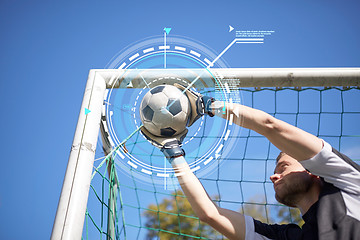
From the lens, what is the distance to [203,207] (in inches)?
70.0

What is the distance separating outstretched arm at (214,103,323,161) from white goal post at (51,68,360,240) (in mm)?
708

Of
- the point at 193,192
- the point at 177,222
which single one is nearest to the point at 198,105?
the point at 193,192

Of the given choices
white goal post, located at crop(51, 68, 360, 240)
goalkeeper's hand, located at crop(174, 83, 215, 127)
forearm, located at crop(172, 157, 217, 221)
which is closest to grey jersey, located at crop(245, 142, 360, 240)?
forearm, located at crop(172, 157, 217, 221)

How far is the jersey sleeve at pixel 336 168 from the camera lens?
1552mm

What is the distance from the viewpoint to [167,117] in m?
1.82

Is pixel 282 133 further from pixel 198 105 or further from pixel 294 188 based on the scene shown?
pixel 198 105

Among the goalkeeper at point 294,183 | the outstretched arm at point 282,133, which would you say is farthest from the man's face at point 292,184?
the outstretched arm at point 282,133

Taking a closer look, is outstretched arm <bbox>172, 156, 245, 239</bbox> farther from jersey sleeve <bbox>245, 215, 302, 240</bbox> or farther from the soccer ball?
the soccer ball

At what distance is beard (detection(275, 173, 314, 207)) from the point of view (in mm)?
1772

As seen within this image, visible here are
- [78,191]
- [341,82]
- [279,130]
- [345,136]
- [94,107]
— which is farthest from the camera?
[345,136]

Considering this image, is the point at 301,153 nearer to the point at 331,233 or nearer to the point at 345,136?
the point at 331,233

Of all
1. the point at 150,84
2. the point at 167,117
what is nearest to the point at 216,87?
the point at 150,84

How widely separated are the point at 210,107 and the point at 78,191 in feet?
2.82

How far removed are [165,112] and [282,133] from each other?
0.63m
